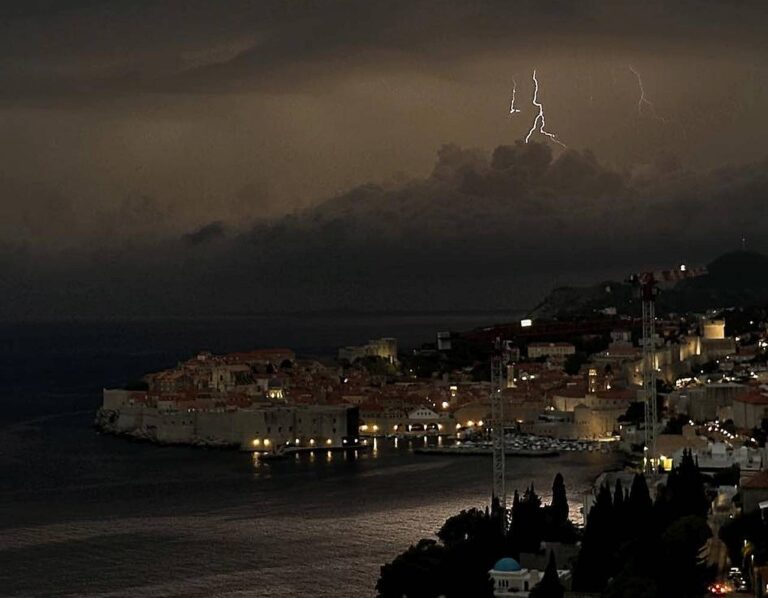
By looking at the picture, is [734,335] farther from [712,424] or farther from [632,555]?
[632,555]

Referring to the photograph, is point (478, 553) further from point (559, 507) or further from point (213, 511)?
point (213, 511)

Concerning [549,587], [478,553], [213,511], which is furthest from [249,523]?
[549,587]

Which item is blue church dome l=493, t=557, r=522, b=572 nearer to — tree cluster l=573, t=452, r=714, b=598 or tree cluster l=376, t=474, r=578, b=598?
tree cluster l=376, t=474, r=578, b=598

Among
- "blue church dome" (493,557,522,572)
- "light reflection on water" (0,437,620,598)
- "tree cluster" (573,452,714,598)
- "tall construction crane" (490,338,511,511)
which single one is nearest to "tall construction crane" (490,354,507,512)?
"tall construction crane" (490,338,511,511)

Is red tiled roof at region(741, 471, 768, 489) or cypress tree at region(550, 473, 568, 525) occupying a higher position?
red tiled roof at region(741, 471, 768, 489)

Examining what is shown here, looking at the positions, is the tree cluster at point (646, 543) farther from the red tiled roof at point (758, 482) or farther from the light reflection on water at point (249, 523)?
the light reflection on water at point (249, 523)

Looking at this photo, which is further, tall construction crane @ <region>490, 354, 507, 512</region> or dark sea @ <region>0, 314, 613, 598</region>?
tall construction crane @ <region>490, 354, 507, 512</region>
